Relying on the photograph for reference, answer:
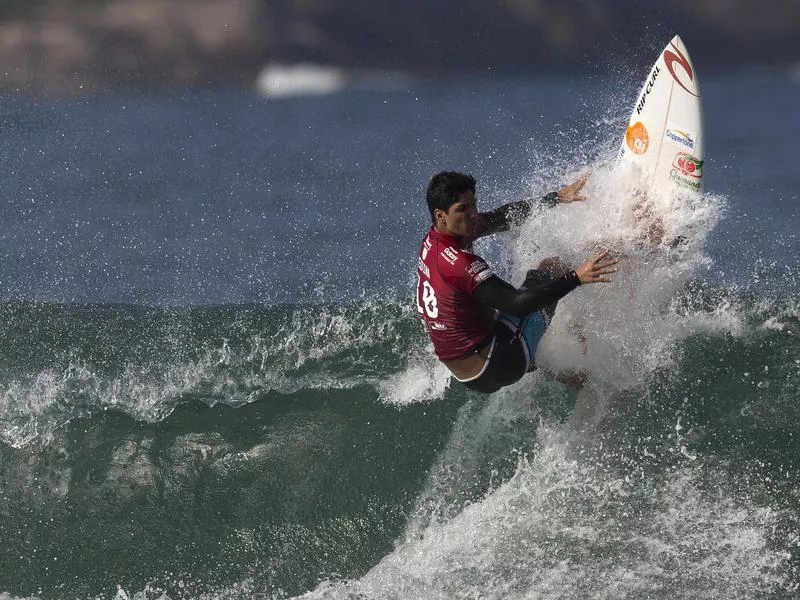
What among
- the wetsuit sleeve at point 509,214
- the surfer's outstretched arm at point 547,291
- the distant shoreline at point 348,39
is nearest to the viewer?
the surfer's outstretched arm at point 547,291

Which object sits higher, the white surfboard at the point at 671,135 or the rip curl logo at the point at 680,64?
the rip curl logo at the point at 680,64

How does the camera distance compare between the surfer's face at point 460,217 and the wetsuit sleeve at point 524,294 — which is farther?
the surfer's face at point 460,217

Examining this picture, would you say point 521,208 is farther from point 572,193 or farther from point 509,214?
point 572,193

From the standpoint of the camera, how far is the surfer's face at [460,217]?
4.98 meters

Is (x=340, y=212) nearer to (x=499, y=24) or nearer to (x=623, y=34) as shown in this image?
(x=499, y=24)

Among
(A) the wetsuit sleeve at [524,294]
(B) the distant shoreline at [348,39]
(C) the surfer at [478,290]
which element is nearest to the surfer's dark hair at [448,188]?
(C) the surfer at [478,290]

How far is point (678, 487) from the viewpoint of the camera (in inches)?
221

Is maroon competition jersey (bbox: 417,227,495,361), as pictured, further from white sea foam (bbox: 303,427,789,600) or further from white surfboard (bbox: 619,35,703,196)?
white surfboard (bbox: 619,35,703,196)

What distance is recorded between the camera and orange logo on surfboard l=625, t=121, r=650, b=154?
20.9 ft

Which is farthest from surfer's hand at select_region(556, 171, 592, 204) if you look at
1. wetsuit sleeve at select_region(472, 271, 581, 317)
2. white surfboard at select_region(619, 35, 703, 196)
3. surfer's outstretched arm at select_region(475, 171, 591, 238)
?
wetsuit sleeve at select_region(472, 271, 581, 317)

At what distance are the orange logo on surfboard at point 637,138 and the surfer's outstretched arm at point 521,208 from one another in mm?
628

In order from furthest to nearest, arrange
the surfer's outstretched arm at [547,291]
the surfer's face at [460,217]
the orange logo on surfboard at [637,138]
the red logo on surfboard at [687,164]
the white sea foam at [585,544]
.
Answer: the orange logo on surfboard at [637,138], the red logo on surfboard at [687,164], the white sea foam at [585,544], the surfer's face at [460,217], the surfer's outstretched arm at [547,291]

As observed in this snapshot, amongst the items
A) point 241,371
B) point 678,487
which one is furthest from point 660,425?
point 241,371

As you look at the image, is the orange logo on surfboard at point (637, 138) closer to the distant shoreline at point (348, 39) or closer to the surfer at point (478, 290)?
the surfer at point (478, 290)
